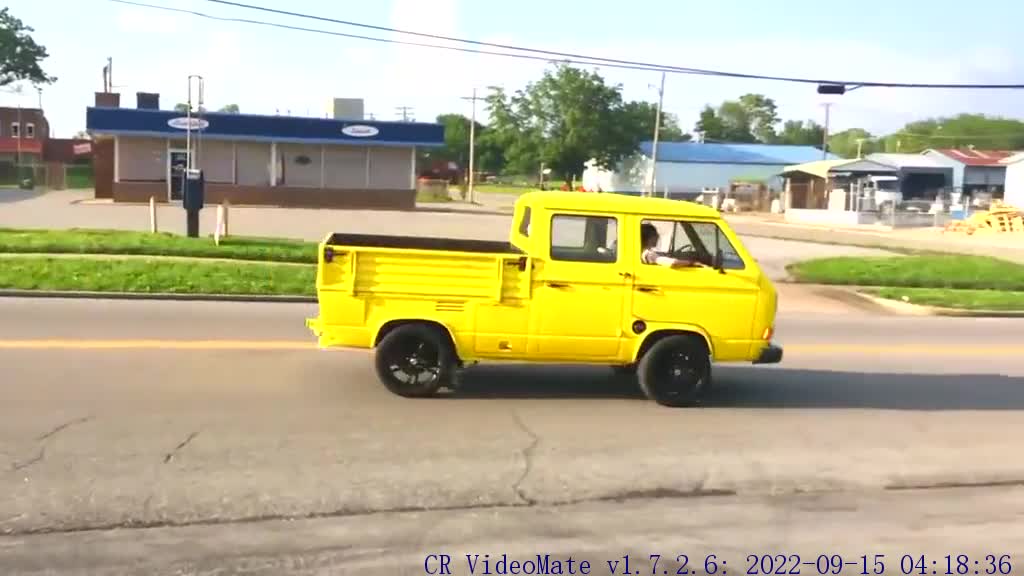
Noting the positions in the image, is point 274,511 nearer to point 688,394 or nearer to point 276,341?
point 688,394

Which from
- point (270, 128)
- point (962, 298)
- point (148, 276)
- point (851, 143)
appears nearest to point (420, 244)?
point (148, 276)

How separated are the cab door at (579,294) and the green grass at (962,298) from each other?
1333 cm

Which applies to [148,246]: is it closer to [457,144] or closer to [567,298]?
[567,298]

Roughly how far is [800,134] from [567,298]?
17105cm

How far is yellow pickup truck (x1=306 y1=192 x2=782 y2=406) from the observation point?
9.23 metres

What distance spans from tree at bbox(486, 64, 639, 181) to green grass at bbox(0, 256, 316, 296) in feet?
213

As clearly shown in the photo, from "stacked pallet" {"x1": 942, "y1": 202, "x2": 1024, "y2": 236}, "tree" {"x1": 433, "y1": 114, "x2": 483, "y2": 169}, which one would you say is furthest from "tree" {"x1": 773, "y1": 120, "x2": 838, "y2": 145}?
"stacked pallet" {"x1": 942, "y1": 202, "x2": 1024, "y2": 236}

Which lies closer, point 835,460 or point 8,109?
point 835,460

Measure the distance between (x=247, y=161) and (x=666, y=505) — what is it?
150ft

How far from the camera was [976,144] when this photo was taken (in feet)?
484

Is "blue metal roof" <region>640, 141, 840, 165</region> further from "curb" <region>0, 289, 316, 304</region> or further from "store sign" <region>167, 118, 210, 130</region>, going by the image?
"curb" <region>0, 289, 316, 304</region>

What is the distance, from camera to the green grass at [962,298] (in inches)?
818

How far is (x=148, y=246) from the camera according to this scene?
71.5ft

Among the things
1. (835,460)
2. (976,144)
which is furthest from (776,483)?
(976,144)
